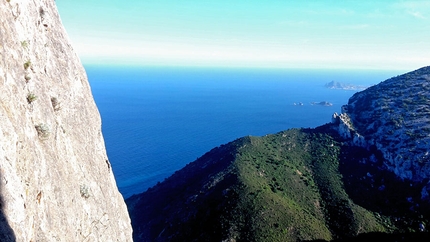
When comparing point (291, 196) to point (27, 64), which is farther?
point (291, 196)

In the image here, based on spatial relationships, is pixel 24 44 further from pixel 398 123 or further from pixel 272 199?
pixel 398 123

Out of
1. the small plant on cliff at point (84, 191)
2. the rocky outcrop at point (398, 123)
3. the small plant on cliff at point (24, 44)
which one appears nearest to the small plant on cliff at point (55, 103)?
the small plant on cliff at point (24, 44)

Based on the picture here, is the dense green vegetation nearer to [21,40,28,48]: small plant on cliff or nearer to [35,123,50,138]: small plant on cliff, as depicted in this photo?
[35,123,50,138]: small plant on cliff

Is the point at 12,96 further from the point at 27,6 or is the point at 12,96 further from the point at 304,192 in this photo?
the point at 304,192

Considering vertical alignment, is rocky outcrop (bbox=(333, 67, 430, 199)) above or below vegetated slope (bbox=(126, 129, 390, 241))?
above

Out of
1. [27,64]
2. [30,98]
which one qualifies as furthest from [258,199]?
[27,64]

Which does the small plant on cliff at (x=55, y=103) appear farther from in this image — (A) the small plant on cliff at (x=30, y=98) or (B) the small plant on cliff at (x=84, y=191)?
(B) the small plant on cliff at (x=84, y=191)

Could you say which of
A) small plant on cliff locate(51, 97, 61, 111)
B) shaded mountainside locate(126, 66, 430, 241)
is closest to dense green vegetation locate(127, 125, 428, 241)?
shaded mountainside locate(126, 66, 430, 241)
